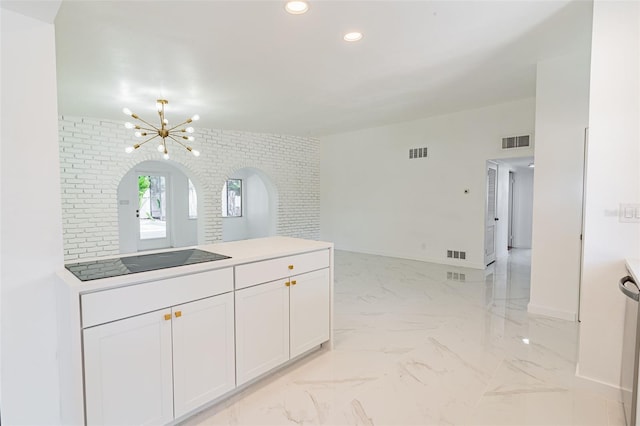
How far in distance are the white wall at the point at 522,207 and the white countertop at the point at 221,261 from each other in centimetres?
738

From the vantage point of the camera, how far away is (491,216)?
6.18 m

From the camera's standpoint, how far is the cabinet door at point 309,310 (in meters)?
2.53

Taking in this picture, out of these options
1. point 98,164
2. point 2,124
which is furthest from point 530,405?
point 98,164

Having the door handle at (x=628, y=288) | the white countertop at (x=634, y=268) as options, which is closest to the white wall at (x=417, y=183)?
the white countertop at (x=634, y=268)

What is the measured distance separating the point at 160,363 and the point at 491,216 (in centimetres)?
597

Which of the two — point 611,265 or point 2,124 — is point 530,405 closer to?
point 611,265

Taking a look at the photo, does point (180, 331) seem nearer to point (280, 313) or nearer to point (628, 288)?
point (280, 313)

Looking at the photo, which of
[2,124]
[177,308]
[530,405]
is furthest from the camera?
[530,405]

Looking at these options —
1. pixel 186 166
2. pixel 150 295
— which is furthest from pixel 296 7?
pixel 186 166

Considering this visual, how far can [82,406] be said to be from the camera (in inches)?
60.1

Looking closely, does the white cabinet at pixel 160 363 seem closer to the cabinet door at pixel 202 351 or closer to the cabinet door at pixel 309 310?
the cabinet door at pixel 202 351

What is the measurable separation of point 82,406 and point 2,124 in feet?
4.73

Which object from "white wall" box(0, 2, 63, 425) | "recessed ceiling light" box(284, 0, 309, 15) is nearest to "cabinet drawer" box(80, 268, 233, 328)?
"white wall" box(0, 2, 63, 425)

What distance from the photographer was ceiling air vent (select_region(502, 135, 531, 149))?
5.25 meters
